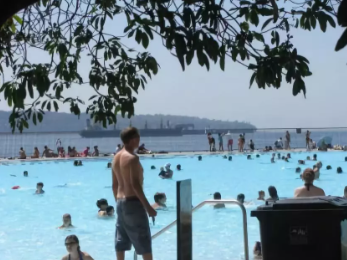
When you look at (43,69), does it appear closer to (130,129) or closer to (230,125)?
(130,129)

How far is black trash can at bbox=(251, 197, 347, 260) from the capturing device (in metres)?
4.24

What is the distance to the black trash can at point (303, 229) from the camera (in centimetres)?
424

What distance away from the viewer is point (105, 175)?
82.1 ft

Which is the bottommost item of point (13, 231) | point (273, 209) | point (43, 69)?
point (13, 231)

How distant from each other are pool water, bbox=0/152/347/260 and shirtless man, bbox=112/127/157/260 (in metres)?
4.52

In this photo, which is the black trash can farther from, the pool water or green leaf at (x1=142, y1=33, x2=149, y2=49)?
the pool water

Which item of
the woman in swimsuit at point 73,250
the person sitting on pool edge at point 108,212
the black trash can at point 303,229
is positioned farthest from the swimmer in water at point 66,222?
the black trash can at point 303,229

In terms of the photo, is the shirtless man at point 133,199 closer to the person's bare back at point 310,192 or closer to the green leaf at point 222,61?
the green leaf at point 222,61

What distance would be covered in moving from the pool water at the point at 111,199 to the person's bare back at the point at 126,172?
4.61m

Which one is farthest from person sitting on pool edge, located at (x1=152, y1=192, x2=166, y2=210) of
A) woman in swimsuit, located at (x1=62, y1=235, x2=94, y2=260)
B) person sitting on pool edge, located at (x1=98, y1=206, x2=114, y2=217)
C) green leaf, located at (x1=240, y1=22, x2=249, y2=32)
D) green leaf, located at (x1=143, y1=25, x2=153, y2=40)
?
green leaf, located at (x1=143, y1=25, x2=153, y2=40)

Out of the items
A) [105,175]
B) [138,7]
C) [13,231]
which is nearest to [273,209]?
[138,7]

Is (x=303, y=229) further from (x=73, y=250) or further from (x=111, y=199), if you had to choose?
(x=111, y=199)

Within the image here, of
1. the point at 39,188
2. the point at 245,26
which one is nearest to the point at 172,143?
the point at 39,188

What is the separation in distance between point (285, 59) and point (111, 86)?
141 centimetres
